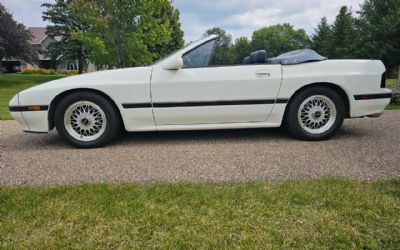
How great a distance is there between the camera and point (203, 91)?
3527mm

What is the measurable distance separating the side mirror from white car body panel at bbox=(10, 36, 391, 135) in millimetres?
18

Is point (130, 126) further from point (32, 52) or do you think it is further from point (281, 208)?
point (32, 52)

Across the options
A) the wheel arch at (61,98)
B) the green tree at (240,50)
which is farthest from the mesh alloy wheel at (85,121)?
the green tree at (240,50)

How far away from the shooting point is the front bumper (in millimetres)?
3496

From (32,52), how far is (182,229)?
26.3m

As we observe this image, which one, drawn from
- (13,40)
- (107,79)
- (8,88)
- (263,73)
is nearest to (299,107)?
(263,73)

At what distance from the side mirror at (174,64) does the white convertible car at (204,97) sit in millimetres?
12

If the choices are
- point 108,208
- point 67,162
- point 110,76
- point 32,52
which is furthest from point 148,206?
point 32,52

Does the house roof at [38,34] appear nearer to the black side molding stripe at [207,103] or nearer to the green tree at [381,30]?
the green tree at [381,30]

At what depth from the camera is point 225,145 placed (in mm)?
3635

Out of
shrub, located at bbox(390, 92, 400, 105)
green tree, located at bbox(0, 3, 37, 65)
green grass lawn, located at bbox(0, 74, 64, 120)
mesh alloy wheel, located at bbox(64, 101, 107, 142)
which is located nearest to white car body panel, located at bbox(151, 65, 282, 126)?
mesh alloy wheel, located at bbox(64, 101, 107, 142)

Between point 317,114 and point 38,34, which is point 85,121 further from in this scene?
point 38,34

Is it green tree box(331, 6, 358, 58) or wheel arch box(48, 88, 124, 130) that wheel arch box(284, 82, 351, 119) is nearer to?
wheel arch box(48, 88, 124, 130)

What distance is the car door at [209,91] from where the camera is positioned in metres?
3.51
